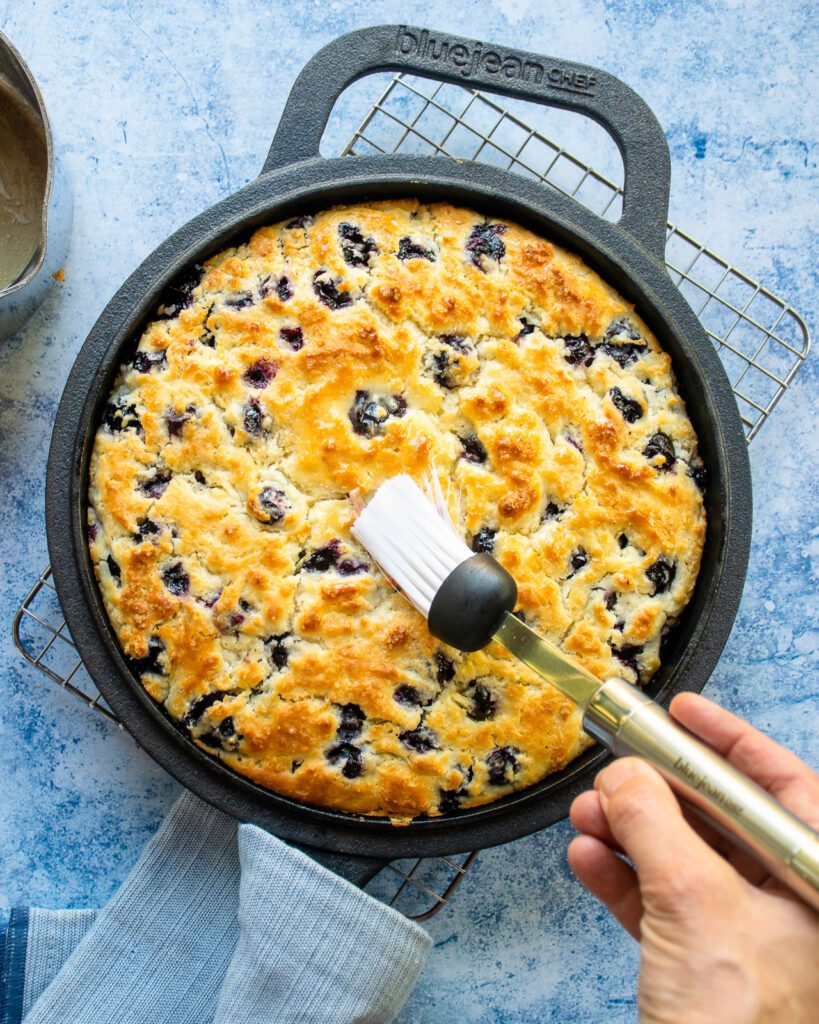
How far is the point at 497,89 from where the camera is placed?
8.57 feet

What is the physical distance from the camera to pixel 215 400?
245cm

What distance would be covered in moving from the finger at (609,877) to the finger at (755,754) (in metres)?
0.31

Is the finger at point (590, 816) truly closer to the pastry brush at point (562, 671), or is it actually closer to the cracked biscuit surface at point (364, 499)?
the pastry brush at point (562, 671)

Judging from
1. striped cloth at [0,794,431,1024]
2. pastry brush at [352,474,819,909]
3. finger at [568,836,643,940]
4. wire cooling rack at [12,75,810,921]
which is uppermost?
wire cooling rack at [12,75,810,921]

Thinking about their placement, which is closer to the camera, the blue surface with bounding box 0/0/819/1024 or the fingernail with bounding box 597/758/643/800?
the fingernail with bounding box 597/758/643/800

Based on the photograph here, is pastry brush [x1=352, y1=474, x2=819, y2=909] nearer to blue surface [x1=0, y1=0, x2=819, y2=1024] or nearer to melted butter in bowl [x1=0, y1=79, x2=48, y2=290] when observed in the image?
blue surface [x1=0, y1=0, x2=819, y2=1024]

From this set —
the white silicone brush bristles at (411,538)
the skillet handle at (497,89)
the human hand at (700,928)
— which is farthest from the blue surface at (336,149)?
the human hand at (700,928)

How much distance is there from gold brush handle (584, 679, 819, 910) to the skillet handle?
1295 mm

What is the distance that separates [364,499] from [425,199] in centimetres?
79

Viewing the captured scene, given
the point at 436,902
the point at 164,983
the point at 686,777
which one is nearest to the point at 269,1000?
the point at 164,983

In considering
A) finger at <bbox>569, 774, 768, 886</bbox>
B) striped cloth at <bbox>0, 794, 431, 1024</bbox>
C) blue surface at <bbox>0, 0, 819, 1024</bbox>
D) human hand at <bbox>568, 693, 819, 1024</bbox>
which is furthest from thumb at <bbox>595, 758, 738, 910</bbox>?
blue surface at <bbox>0, 0, 819, 1024</bbox>

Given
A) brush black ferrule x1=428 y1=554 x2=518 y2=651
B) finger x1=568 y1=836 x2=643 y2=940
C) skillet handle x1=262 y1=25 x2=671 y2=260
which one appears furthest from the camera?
skillet handle x1=262 y1=25 x2=671 y2=260

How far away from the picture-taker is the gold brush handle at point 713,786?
1612mm

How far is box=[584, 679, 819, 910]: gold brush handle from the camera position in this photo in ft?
5.29
